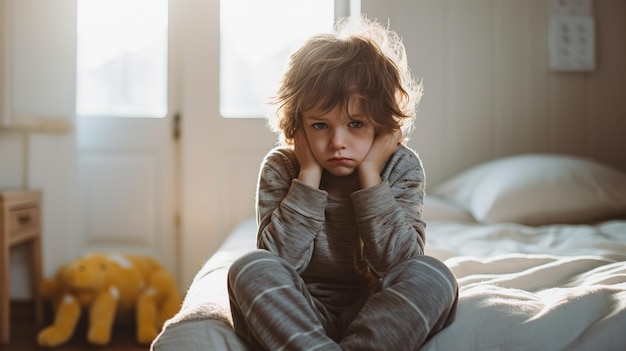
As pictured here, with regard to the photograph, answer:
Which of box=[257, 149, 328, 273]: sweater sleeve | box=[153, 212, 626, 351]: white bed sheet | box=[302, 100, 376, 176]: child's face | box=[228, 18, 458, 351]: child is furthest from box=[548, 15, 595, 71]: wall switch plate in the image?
box=[257, 149, 328, 273]: sweater sleeve

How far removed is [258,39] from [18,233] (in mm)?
1289

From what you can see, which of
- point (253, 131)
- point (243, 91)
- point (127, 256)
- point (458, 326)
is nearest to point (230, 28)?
point (243, 91)

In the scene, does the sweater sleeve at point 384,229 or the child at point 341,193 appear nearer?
the child at point 341,193

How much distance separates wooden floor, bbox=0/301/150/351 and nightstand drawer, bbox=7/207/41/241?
1.17ft

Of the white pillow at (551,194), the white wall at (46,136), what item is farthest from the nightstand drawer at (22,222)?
the white pillow at (551,194)

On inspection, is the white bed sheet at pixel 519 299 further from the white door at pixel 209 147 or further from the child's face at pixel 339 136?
the white door at pixel 209 147

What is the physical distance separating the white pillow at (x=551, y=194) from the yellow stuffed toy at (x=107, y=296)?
1.22 meters

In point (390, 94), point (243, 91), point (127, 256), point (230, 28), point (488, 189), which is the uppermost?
point (230, 28)

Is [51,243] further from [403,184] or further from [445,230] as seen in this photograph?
[403,184]

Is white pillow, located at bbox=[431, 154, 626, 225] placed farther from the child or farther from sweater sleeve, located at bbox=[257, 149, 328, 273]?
sweater sleeve, located at bbox=[257, 149, 328, 273]

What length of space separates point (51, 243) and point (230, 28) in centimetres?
121

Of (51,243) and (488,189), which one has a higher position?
(488,189)

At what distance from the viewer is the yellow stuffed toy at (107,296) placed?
2238 millimetres

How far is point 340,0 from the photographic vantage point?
2.97 metres
